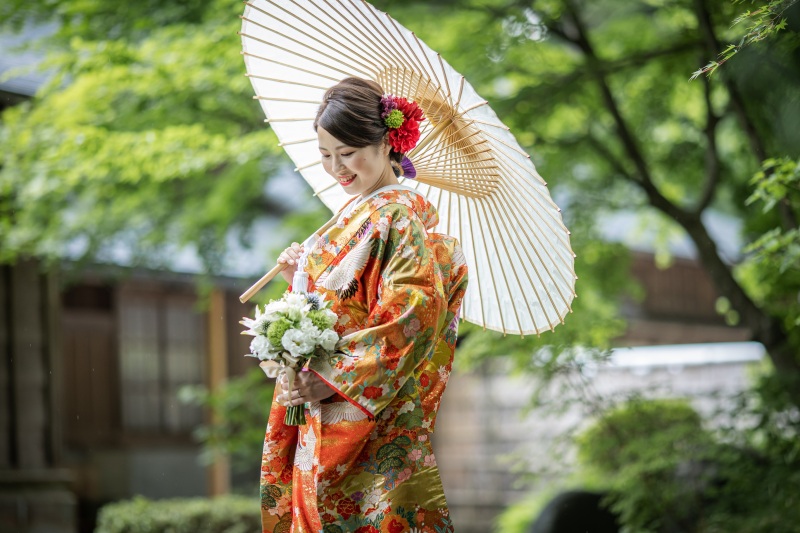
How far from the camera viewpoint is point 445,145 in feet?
9.87

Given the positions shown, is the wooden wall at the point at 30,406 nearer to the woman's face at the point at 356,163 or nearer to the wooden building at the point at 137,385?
the wooden building at the point at 137,385

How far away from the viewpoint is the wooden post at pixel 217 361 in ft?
34.4

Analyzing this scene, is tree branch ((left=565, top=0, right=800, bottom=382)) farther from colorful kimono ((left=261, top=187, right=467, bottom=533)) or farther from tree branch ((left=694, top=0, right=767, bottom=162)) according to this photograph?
colorful kimono ((left=261, top=187, right=467, bottom=533))

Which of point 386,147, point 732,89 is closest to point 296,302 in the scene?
point 386,147

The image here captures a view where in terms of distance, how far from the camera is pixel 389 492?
2588 millimetres

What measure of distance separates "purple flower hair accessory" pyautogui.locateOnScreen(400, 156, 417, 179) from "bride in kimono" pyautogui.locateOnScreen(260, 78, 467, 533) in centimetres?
7

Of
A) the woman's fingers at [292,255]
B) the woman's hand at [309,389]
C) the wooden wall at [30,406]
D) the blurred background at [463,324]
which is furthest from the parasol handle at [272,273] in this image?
the wooden wall at [30,406]

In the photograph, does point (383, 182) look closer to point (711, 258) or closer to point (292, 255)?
point (292, 255)

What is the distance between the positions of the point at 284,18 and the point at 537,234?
117 centimetres

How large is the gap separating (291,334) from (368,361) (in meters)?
0.21

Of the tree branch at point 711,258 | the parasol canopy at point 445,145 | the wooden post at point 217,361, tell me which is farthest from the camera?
the wooden post at point 217,361

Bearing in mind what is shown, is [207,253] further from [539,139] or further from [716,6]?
[716,6]

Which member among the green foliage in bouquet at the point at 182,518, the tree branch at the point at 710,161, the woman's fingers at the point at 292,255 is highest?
the tree branch at the point at 710,161

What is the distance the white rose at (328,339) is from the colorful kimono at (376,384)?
3cm
